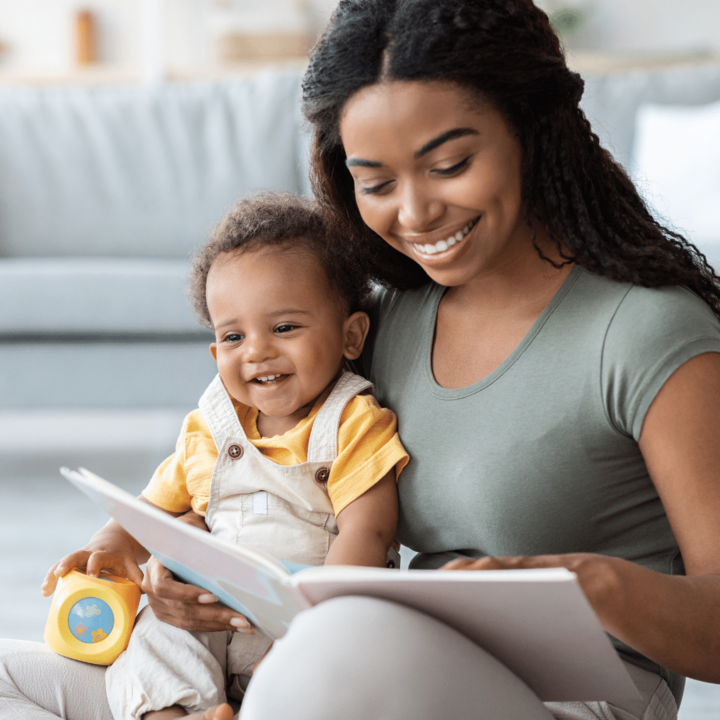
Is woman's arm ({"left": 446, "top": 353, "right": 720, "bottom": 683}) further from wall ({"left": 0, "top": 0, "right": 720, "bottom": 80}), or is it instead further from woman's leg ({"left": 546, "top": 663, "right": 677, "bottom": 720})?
wall ({"left": 0, "top": 0, "right": 720, "bottom": 80})

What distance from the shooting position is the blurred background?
8.52 feet

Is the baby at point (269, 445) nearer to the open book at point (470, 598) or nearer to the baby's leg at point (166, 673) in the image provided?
the baby's leg at point (166, 673)

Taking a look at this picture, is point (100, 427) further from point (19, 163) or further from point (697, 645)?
point (697, 645)

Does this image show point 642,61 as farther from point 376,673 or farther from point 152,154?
point 376,673

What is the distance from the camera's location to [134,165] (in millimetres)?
3174

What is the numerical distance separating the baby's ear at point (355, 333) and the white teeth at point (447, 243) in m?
0.24

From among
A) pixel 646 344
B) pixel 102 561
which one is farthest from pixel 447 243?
pixel 102 561

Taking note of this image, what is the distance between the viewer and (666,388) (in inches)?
31.7

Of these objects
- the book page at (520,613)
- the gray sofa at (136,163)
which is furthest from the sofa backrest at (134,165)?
the book page at (520,613)

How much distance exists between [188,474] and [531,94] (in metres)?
0.64

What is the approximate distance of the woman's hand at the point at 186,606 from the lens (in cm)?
95

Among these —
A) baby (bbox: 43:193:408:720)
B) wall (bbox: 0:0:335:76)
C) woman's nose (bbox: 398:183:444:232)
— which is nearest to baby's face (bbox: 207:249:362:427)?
baby (bbox: 43:193:408:720)

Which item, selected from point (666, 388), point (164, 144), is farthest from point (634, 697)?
point (164, 144)

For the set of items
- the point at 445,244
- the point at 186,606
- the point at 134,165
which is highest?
the point at 134,165
